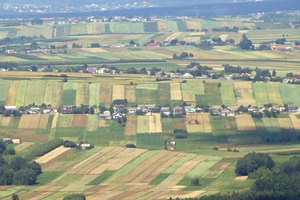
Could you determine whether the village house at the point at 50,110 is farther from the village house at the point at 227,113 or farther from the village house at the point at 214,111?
the village house at the point at 227,113

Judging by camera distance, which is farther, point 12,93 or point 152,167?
point 12,93

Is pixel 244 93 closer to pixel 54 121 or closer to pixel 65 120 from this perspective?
pixel 65 120

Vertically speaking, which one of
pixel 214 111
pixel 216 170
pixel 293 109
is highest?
pixel 293 109

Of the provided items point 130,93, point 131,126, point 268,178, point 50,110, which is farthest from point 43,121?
point 268,178

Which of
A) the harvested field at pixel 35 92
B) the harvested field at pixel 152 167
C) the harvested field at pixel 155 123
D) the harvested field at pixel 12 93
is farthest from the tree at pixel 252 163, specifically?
the harvested field at pixel 12 93

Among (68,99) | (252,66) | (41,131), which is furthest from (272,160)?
(252,66)

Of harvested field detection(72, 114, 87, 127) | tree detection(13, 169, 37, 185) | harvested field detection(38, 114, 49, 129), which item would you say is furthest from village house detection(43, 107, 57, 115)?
tree detection(13, 169, 37, 185)

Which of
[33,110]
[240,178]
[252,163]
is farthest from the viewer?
[33,110]

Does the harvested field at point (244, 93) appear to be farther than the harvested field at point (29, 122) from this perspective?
Yes
